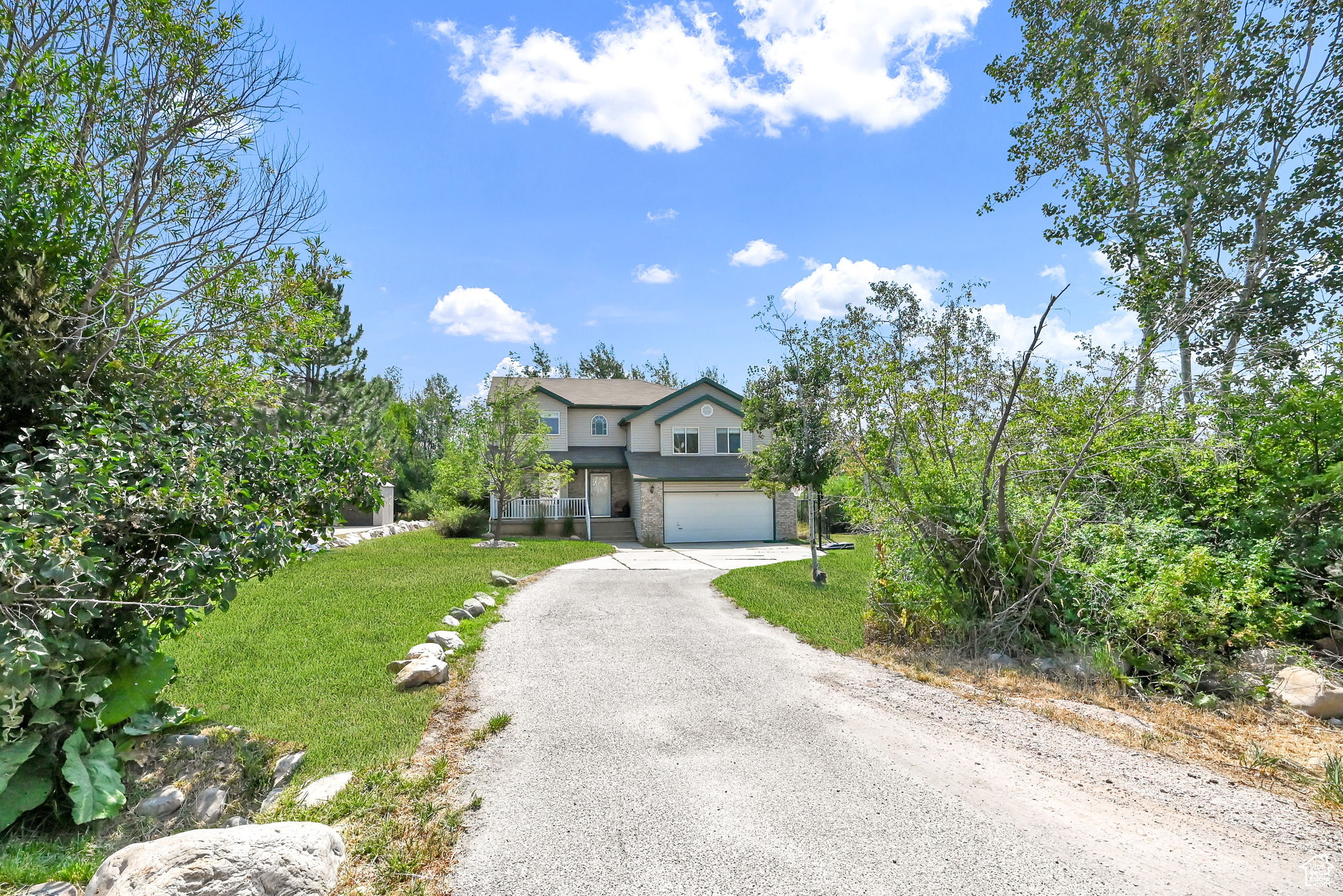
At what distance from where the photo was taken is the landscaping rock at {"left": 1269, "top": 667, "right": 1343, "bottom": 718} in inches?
198

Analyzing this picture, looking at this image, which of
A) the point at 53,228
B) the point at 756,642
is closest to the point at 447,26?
the point at 53,228

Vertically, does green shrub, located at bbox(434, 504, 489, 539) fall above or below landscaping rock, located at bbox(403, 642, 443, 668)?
above

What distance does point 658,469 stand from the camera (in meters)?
21.7

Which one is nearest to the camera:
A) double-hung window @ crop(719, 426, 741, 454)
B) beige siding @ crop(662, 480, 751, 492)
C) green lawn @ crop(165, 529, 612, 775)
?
green lawn @ crop(165, 529, 612, 775)

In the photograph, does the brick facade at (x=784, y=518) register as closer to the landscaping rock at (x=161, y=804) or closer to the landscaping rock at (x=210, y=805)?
the landscaping rock at (x=210, y=805)

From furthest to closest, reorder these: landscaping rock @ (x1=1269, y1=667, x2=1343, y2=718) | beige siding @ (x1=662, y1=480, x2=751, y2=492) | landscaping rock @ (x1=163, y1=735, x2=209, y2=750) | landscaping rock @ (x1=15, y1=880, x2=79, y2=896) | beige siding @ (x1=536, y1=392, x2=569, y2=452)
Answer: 1. beige siding @ (x1=536, y1=392, x2=569, y2=452)
2. beige siding @ (x1=662, y1=480, x2=751, y2=492)
3. landscaping rock @ (x1=1269, y1=667, x2=1343, y2=718)
4. landscaping rock @ (x1=163, y1=735, x2=209, y2=750)
5. landscaping rock @ (x1=15, y1=880, x2=79, y2=896)

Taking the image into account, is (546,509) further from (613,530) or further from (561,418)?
(561,418)

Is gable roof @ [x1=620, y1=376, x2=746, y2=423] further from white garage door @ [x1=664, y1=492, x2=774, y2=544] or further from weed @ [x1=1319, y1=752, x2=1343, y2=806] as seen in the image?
weed @ [x1=1319, y1=752, x2=1343, y2=806]

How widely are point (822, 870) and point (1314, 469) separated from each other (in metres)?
6.65

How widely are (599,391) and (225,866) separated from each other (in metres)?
23.6

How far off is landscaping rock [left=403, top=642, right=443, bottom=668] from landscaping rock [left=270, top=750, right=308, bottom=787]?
1.80 m

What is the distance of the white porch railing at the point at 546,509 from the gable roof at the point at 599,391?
12.7 ft

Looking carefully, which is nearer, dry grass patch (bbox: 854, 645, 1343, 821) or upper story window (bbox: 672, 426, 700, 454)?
dry grass patch (bbox: 854, 645, 1343, 821)

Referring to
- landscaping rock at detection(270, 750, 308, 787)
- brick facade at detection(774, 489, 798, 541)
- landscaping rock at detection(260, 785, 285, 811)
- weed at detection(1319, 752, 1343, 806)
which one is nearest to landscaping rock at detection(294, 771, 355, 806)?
landscaping rock at detection(260, 785, 285, 811)
